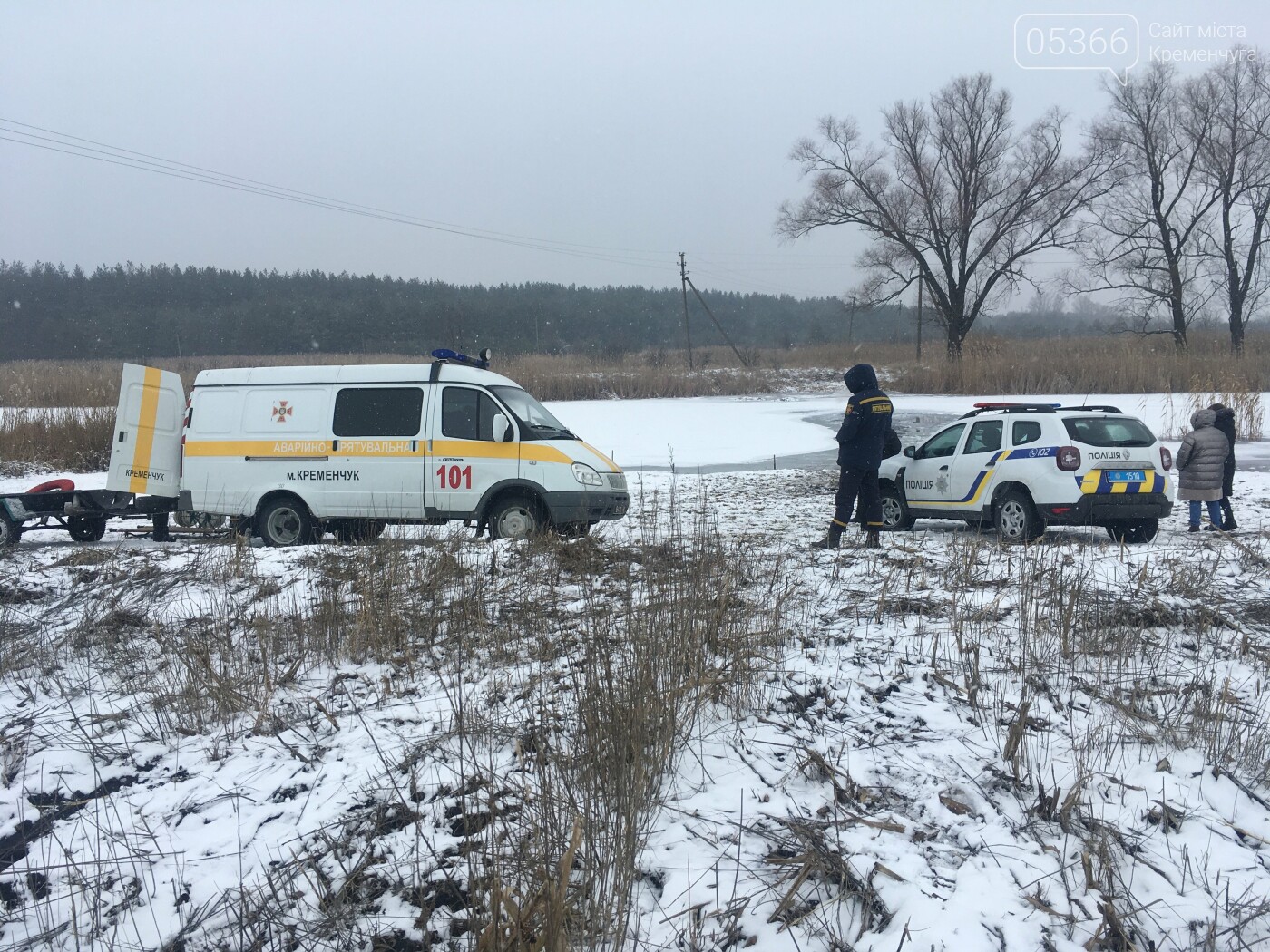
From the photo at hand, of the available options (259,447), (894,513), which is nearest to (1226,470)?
(894,513)

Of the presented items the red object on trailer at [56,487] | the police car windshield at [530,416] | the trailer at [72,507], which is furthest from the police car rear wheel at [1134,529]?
the red object on trailer at [56,487]

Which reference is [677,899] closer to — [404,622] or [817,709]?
[817,709]

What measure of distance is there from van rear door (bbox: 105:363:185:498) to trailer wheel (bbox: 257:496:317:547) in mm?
1385

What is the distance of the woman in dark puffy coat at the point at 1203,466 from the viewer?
32.2 feet

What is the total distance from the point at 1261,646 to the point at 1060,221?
4140 cm

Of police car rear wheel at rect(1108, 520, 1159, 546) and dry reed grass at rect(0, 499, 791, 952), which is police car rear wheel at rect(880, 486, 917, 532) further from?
dry reed grass at rect(0, 499, 791, 952)

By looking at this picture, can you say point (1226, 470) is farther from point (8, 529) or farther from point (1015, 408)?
point (8, 529)

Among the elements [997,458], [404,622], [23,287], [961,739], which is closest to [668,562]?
[404,622]

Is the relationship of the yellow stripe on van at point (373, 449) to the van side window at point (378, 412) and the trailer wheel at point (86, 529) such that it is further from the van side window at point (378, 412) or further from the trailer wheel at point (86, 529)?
the trailer wheel at point (86, 529)

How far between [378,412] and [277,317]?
4968 cm

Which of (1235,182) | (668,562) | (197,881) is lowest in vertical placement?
(197,881)

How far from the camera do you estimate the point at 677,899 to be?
280 centimetres

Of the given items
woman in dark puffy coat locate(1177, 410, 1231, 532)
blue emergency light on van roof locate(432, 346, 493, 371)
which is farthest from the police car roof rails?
blue emergency light on van roof locate(432, 346, 493, 371)

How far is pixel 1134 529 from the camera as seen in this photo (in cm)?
948
